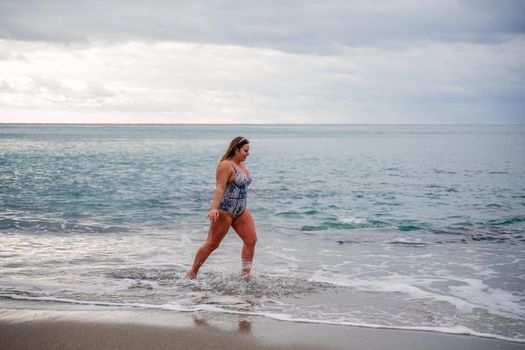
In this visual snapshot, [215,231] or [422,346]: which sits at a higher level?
[215,231]

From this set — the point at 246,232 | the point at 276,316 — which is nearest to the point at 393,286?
the point at 246,232

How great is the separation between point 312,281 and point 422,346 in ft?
9.24

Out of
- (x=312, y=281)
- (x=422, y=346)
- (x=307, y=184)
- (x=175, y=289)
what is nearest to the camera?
(x=422, y=346)

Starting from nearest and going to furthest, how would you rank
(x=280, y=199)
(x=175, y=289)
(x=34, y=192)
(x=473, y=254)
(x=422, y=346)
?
1. (x=422, y=346)
2. (x=175, y=289)
3. (x=473, y=254)
4. (x=280, y=199)
5. (x=34, y=192)

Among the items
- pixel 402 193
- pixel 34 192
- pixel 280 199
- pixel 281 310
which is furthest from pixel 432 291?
pixel 34 192

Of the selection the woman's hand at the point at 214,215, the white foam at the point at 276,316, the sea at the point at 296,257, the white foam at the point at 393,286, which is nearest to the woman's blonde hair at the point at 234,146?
the woman's hand at the point at 214,215

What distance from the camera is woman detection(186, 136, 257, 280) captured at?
735 centimetres

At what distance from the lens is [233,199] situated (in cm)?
744

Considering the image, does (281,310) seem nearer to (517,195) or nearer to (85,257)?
(85,257)

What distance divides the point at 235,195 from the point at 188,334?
2.44 meters

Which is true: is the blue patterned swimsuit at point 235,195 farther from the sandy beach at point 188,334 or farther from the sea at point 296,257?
the sandy beach at point 188,334

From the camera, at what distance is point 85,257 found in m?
9.53

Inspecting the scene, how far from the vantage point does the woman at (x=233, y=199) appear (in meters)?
7.35

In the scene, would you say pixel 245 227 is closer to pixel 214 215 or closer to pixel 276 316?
pixel 214 215
